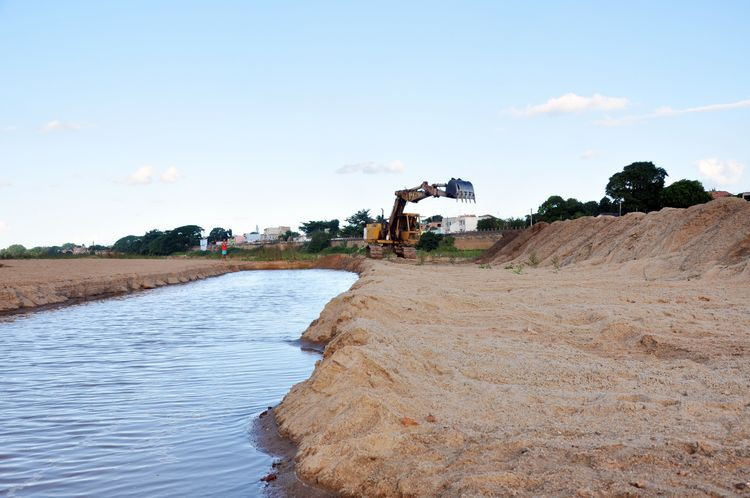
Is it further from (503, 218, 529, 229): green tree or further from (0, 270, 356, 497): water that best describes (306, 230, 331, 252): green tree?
(0, 270, 356, 497): water

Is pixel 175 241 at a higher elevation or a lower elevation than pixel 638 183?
lower

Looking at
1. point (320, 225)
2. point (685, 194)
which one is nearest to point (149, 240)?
point (320, 225)

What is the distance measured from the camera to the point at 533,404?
5352mm

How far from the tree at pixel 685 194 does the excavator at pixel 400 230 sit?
870 inches

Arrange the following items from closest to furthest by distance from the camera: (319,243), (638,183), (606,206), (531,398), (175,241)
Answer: (531,398) → (638,183) → (606,206) → (319,243) → (175,241)

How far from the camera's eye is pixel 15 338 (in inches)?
522

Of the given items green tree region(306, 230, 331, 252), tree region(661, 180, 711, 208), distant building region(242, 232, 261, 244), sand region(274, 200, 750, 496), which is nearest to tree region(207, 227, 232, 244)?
distant building region(242, 232, 261, 244)

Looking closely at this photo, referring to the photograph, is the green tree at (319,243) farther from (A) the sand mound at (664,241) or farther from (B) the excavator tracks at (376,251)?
(A) the sand mound at (664,241)

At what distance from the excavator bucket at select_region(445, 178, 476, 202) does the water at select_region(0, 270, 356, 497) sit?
58.0ft

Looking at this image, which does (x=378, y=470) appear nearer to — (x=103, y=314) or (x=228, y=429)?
(x=228, y=429)

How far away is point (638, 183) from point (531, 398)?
58690 millimetres

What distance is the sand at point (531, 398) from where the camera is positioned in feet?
12.5

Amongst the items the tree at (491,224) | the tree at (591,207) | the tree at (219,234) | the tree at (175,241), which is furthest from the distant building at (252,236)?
the tree at (591,207)

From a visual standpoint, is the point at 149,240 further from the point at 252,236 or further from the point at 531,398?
the point at 531,398
